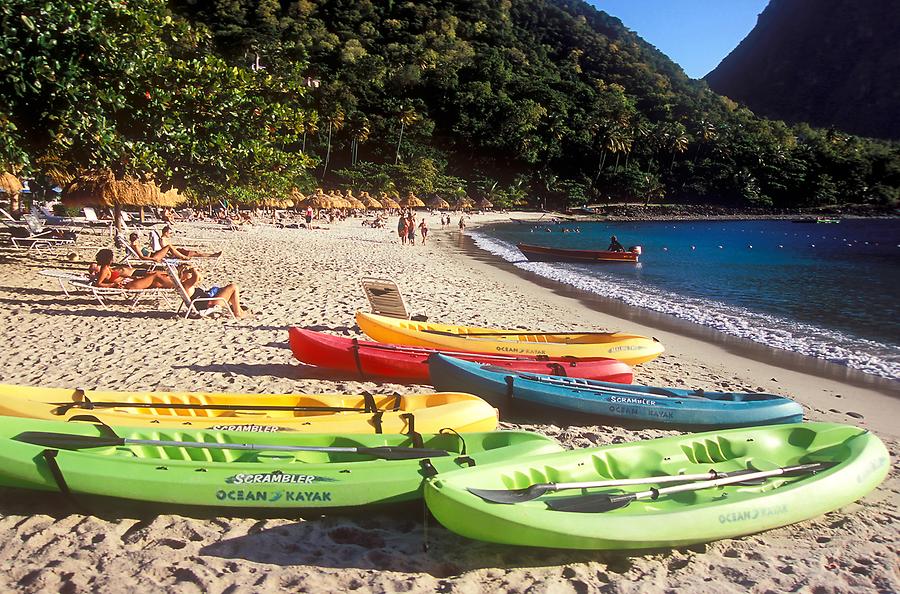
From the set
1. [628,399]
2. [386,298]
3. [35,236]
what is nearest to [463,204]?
[35,236]

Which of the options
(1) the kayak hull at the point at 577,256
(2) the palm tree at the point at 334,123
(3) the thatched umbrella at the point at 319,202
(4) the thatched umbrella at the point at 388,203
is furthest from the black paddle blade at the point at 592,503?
(2) the palm tree at the point at 334,123

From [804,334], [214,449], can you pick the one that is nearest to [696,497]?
[214,449]

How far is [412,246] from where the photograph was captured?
25.3 meters

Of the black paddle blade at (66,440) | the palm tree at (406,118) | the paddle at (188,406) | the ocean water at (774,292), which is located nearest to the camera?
the black paddle blade at (66,440)

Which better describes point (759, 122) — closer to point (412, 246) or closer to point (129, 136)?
point (412, 246)

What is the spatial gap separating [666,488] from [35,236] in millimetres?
15915

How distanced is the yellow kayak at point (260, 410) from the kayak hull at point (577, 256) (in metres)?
18.7

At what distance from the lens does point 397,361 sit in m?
6.14

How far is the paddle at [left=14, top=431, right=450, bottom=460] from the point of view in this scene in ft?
11.6

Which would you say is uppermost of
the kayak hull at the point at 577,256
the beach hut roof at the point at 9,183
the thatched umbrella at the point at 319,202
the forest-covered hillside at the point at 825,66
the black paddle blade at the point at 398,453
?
the forest-covered hillside at the point at 825,66

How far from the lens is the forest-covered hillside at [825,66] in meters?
122

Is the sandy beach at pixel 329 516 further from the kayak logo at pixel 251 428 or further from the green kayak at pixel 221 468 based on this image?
the kayak logo at pixel 251 428

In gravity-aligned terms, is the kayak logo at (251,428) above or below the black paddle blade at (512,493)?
below

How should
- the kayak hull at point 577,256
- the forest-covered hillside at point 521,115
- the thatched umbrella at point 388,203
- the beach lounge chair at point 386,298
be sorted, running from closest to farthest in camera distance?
the beach lounge chair at point 386,298, the kayak hull at point 577,256, the thatched umbrella at point 388,203, the forest-covered hillside at point 521,115
